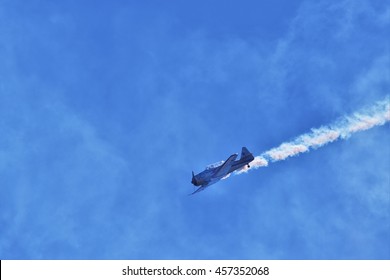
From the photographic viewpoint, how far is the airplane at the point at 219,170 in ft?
497

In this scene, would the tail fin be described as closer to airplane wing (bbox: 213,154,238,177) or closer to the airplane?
the airplane

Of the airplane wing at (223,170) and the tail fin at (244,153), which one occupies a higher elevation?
the tail fin at (244,153)

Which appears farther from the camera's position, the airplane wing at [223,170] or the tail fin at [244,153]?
the tail fin at [244,153]

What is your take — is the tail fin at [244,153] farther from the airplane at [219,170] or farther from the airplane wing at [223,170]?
the airplane wing at [223,170]

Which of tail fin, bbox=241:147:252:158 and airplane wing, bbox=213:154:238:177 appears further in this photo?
tail fin, bbox=241:147:252:158

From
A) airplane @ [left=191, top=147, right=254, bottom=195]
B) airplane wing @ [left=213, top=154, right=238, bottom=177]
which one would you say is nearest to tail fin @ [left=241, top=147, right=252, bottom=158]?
airplane @ [left=191, top=147, right=254, bottom=195]

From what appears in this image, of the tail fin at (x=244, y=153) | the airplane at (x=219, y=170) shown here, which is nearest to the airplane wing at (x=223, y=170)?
the airplane at (x=219, y=170)

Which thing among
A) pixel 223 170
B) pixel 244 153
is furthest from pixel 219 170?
pixel 244 153

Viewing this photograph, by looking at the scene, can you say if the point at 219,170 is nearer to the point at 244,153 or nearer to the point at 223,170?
the point at 223,170

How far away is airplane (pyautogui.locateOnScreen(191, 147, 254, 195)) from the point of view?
15138 cm

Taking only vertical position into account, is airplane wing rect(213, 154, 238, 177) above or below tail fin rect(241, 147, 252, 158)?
below
